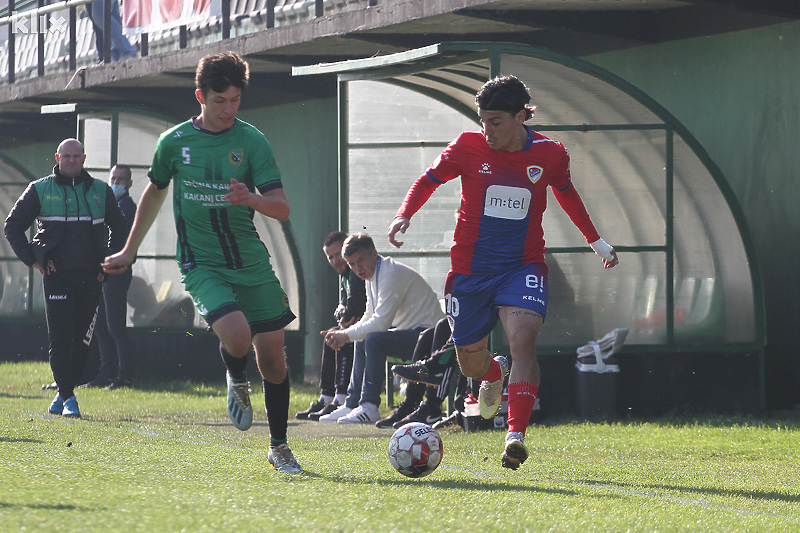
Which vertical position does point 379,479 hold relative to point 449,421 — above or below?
above

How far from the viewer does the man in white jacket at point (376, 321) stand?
34.9ft

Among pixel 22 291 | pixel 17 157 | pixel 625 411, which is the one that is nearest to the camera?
pixel 625 411

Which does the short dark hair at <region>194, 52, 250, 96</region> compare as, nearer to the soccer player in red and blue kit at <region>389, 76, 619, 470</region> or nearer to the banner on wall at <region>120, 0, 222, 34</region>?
the soccer player in red and blue kit at <region>389, 76, 619, 470</region>

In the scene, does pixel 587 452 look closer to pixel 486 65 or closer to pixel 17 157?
pixel 486 65

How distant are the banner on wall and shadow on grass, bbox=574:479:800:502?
1078 centimetres

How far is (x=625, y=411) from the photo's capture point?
10531 millimetres

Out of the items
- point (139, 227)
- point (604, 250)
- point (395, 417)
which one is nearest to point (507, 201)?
point (604, 250)

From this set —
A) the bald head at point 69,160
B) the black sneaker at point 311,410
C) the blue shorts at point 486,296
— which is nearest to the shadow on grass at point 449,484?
the blue shorts at point 486,296

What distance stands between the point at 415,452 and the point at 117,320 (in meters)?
8.29

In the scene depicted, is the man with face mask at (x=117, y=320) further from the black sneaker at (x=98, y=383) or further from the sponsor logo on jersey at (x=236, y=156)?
the sponsor logo on jersey at (x=236, y=156)

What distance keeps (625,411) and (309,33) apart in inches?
212

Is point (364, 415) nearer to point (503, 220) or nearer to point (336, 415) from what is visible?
point (336, 415)

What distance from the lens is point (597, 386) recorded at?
33.8 ft

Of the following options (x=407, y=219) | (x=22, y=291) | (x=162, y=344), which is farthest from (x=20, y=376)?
(x=407, y=219)
